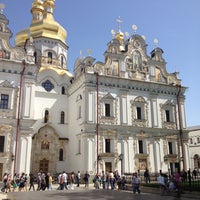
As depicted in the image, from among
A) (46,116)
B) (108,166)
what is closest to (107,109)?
(108,166)

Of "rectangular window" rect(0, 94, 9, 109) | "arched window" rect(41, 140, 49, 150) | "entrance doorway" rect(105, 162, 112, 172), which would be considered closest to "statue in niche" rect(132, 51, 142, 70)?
"entrance doorway" rect(105, 162, 112, 172)

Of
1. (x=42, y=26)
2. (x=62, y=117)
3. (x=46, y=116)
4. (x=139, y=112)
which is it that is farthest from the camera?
(x=42, y=26)

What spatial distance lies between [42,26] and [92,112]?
52.7ft

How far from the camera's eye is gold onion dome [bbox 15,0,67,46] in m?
36.8

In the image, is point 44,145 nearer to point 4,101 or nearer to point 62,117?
point 62,117

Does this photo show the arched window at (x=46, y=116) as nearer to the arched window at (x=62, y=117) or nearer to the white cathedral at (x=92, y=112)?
the white cathedral at (x=92, y=112)

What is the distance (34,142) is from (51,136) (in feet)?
6.62

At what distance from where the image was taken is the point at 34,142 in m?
28.8

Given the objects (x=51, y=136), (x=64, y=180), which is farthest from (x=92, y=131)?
(x=64, y=180)

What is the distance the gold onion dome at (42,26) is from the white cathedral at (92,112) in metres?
2.93

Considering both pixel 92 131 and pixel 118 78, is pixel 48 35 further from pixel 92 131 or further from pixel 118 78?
pixel 92 131

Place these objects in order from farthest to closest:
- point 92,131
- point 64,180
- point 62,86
Result: point 62,86, point 92,131, point 64,180

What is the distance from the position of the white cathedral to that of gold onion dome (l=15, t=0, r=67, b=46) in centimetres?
293

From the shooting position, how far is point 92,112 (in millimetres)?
27797
